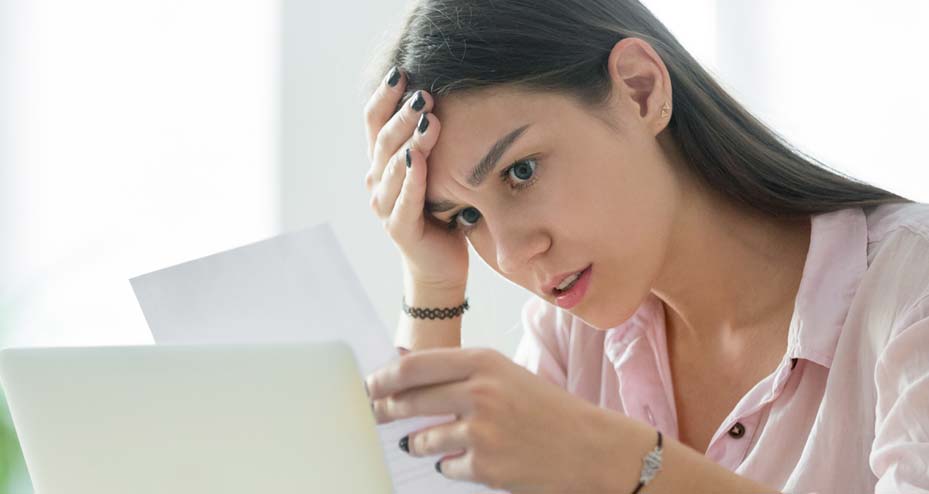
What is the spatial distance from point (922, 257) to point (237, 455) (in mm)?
673

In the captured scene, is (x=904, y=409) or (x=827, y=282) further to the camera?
(x=827, y=282)

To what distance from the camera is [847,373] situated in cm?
105

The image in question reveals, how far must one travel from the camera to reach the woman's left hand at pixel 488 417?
694mm

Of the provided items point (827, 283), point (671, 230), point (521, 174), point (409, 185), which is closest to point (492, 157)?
point (521, 174)

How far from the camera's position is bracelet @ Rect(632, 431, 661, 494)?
2.52 feet

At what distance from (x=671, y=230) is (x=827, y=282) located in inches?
7.3

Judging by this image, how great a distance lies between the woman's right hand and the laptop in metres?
0.47

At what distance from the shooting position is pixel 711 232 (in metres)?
1.22

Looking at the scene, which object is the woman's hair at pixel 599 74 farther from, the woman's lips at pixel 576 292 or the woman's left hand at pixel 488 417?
the woman's left hand at pixel 488 417

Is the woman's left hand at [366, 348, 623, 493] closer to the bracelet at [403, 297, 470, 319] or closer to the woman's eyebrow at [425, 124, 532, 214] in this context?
the woman's eyebrow at [425, 124, 532, 214]

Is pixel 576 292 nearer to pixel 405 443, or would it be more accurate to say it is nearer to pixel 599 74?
pixel 599 74

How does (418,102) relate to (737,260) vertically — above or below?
above

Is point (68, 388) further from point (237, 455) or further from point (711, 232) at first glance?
point (711, 232)

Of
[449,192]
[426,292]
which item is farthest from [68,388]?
[426,292]
